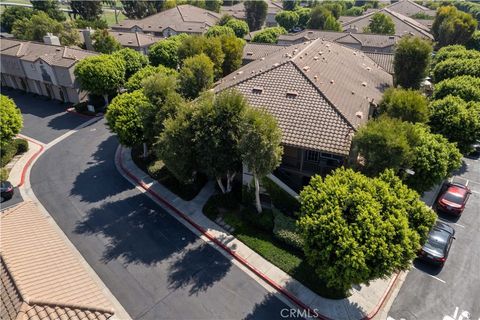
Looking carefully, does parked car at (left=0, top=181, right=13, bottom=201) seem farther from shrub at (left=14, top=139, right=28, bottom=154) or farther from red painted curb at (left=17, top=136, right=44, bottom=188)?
shrub at (left=14, top=139, right=28, bottom=154)

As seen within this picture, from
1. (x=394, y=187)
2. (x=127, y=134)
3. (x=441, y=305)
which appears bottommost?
(x=441, y=305)

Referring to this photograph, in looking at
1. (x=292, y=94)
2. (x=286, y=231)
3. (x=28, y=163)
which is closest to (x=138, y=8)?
(x=28, y=163)

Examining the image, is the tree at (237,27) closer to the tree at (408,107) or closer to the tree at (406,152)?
the tree at (408,107)

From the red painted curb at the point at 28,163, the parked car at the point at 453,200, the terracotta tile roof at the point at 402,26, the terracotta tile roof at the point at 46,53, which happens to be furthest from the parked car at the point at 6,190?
the terracotta tile roof at the point at 402,26

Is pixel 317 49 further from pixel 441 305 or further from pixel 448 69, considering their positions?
pixel 441 305

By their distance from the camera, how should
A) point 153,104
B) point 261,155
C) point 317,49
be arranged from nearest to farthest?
point 261,155 → point 153,104 → point 317,49

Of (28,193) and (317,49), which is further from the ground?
(317,49)

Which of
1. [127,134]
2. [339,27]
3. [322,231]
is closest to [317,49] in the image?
[127,134]
